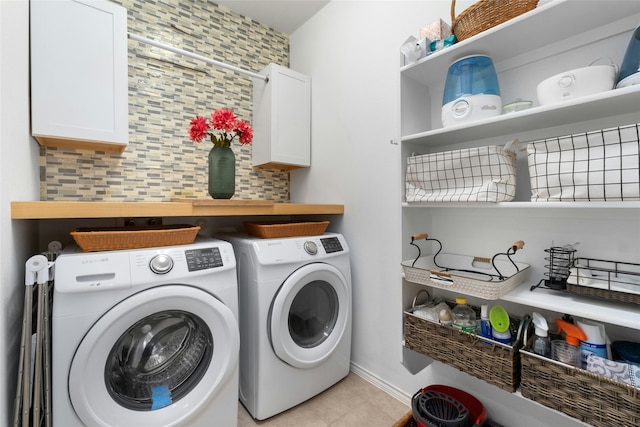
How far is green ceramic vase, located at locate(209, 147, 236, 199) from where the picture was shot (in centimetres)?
166

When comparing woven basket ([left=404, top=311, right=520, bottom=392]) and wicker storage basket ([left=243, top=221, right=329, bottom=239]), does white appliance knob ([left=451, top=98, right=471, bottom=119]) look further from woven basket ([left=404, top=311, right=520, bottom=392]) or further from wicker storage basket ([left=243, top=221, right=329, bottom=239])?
wicker storage basket ([left=243, top=221, right=329, bottom=239])

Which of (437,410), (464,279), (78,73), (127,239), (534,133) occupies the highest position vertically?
(78,73)

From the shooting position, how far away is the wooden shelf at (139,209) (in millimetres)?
1086

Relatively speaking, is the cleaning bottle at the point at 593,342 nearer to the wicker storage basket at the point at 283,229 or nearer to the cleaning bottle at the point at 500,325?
the cleaning bottle at the point at 500,325

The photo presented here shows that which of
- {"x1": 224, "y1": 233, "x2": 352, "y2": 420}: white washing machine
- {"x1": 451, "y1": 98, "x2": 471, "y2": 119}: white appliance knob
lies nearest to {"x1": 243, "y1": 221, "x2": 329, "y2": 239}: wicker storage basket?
{"x1": 224, "y1": 233, "x2": 352, "y2": 420}: white washing machine

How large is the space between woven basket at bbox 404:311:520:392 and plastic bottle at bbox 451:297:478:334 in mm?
44

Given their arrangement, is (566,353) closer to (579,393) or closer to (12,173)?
(579,393)

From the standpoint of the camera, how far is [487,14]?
1.05 m

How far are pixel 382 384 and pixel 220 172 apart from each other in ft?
5.16

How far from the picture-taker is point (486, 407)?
4.43 feet

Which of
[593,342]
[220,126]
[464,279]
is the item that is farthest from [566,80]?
[220,126]

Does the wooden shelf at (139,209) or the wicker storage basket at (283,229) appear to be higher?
the wooden shelf at (139,209)

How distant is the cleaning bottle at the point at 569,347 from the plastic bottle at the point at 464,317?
25cm

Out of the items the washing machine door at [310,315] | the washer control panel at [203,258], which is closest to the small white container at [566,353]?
the washing machine door at [310,315]
